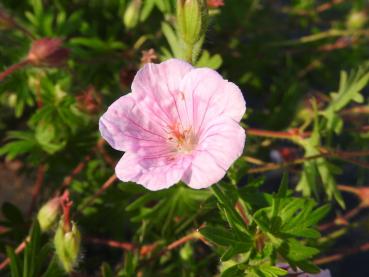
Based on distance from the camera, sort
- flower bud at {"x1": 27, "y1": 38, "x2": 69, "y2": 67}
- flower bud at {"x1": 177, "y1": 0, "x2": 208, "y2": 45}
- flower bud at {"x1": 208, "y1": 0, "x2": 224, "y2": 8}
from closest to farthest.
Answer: flower bud at {"x1": 177, "y1": 0, "x2": 208, "y2": 45}, flower bud at {"x1": 208, "y1": 0, "x2": 224, "y2": 8}, flower bud at {"x1": 27, "y1": 38, "x2": 69, "y2": 67}

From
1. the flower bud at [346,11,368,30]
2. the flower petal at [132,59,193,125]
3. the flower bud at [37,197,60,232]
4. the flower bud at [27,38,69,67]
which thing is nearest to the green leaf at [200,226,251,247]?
the flower petal at [132,59,193,125]

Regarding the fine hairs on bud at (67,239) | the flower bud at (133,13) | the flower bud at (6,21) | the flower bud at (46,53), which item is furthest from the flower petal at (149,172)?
the flower bud at (6,21)

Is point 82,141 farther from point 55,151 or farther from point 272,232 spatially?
point 272,232

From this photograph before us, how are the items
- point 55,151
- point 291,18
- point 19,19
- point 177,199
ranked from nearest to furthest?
point 177,199, point 55,151, point 19,19, point 291,18

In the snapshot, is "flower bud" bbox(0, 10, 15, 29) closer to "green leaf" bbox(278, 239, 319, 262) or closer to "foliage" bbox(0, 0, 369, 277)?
"foliage" bbox(0, 0, 369, 277)

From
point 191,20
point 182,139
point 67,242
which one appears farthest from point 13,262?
point 191,20

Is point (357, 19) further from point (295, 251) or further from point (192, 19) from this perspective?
point (295, 251)

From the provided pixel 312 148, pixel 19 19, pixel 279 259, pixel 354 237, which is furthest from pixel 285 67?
pixel 279 259
